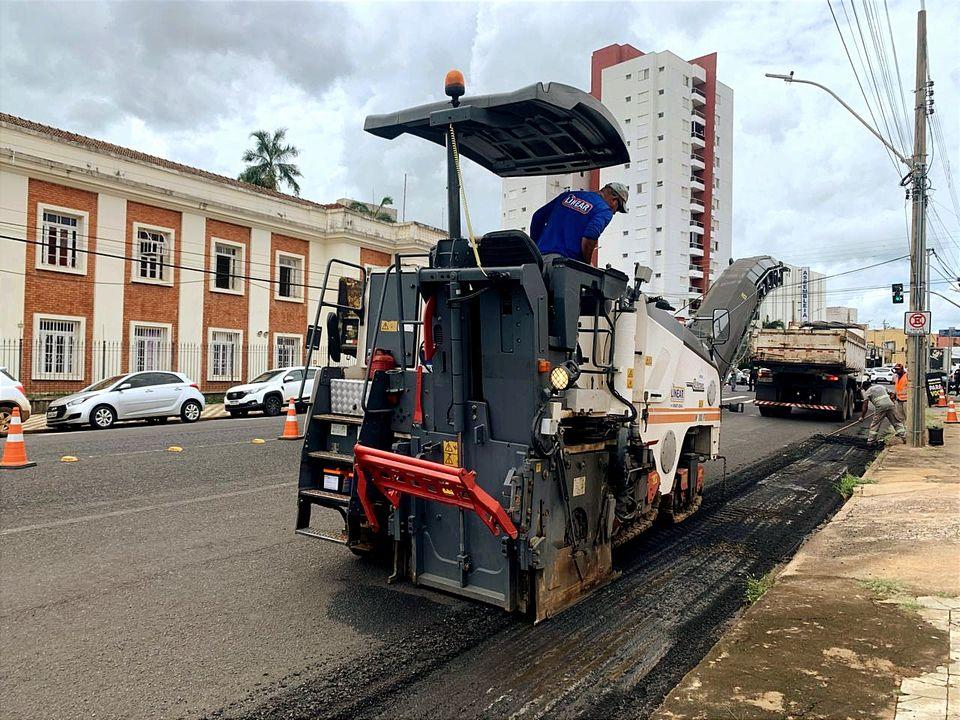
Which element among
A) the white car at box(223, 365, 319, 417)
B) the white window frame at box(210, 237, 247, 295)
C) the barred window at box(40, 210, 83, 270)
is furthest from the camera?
the white window frame at box(210, 237, 247, 295)

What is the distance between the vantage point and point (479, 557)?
477cm

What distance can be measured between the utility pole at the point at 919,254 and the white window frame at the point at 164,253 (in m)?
23.1

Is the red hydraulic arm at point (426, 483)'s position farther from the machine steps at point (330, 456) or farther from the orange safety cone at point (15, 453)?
the orange safety cone at point (15, 453)

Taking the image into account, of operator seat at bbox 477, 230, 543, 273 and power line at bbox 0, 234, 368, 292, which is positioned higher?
power line at bbox 0, 234, 368, 292

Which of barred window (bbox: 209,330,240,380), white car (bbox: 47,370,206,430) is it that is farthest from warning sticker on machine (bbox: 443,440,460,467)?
barred window (bbox: 209,330,240,380)

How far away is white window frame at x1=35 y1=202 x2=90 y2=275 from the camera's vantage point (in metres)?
22.4

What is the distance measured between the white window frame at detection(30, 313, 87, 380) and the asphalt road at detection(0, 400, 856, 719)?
49.5ft

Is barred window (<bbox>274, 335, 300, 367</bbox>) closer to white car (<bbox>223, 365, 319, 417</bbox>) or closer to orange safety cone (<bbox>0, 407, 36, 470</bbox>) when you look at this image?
white car (<bbox>223, 365, 319, 417</bbox>)

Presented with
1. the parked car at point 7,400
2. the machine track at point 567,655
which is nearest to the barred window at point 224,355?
the parked car at point 7,400

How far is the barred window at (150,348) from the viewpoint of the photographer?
24938 mm

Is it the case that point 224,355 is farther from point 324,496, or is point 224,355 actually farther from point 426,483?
point 426,483

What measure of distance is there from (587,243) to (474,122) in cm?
118

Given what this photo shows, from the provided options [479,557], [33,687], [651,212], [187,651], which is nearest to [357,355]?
[479,557]

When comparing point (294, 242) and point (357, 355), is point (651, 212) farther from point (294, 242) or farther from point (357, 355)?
point (357, 355)
